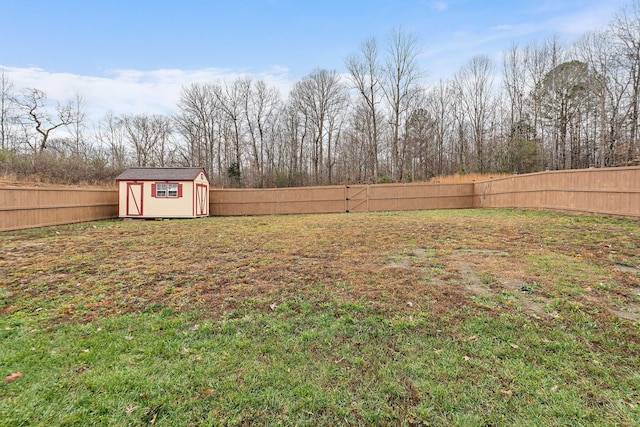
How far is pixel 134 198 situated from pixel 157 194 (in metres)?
1.06

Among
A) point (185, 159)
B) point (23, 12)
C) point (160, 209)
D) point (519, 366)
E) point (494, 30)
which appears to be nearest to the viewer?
point (519, 366)

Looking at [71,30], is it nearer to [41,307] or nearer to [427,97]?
[41,307]

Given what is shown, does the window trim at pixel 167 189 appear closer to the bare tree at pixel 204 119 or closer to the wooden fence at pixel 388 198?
the wooden fence at pixel 388 198

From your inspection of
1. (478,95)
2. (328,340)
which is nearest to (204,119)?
(478,95)

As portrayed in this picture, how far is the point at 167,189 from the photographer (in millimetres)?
14398

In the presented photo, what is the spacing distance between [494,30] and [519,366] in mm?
14879

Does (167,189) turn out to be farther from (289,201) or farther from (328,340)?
(328,340)

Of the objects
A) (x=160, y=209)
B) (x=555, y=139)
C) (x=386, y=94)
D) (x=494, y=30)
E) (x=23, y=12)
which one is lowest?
(x=160, y=209)

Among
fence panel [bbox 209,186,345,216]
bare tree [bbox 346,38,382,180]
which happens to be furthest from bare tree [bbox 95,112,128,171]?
bare tree [bbox 346,38,382,180]

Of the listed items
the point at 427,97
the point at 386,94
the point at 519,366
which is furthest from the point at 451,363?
the point at 427,97

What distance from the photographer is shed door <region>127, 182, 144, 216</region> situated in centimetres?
1414

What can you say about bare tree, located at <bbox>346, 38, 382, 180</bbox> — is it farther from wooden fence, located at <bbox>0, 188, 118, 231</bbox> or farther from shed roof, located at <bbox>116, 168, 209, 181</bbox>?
wooden fence, located at <bbox>0, 188, 118, 231</bbox>

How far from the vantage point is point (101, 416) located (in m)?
1.67

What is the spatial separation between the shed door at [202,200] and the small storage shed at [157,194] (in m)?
0.23
